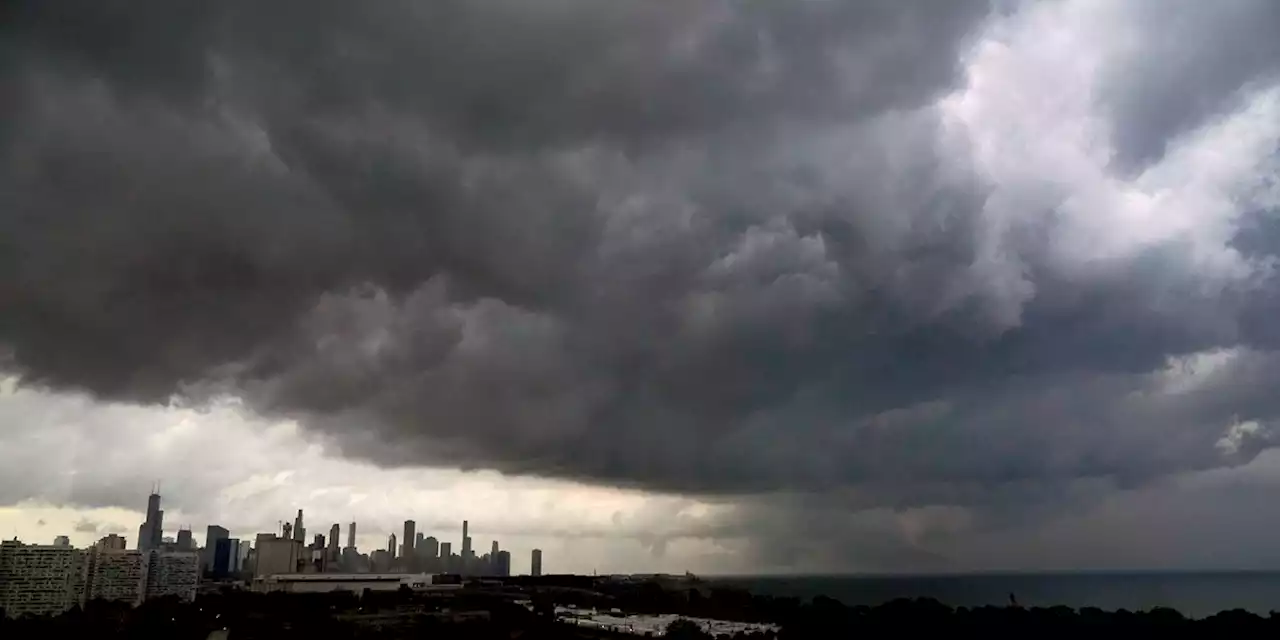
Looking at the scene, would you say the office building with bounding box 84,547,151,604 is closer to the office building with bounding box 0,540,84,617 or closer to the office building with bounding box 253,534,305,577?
the office building with bounding box 0,540,84,617

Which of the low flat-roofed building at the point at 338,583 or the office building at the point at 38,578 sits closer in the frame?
the office building at the point at 38,578

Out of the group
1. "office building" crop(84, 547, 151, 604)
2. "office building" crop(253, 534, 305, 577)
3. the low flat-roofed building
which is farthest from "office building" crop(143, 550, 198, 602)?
"office building" crop(253, 534, 305, 577)

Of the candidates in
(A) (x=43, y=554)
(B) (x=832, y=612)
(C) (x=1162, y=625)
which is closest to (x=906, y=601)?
(B) (x=832, y=612)

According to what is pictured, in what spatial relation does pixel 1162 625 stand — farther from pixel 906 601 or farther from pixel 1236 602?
pixel 1236 602

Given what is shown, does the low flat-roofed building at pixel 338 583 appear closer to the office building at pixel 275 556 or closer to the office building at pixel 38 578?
the office building at pixel 275 556

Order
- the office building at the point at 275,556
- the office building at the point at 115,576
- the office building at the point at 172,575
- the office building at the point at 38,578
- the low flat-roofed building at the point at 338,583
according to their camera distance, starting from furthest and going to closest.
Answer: the office building at the point at 275,556 < the low flat-roofed building at the point at 338,583 < the office building at the point at 172,575 < the office building at the point at 115,576 < the office building at the point at 38,578

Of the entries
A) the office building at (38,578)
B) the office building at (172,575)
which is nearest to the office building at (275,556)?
the office building at (172,575)
